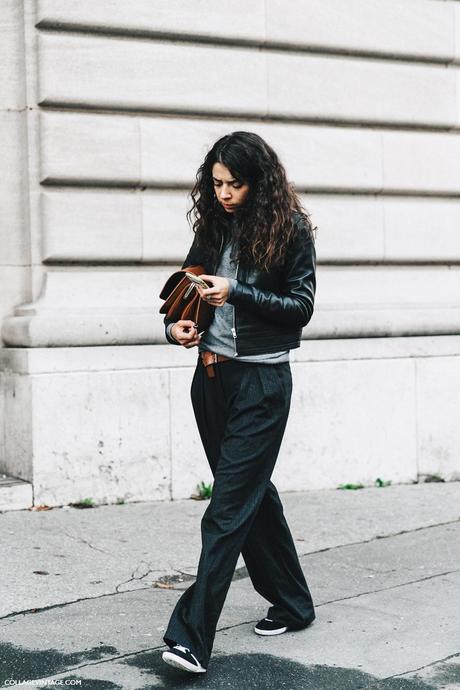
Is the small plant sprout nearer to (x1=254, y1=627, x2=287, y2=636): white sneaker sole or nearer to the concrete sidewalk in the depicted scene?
the concrete sidewalk

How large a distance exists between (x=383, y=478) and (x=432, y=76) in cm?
296

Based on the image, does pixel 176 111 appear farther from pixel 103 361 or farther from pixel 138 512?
pixel 138 512

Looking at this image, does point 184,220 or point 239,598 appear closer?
point 239,598

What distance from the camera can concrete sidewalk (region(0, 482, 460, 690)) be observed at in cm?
384

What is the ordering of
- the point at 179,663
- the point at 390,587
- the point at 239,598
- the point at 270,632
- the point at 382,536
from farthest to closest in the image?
the point at 382,536
the point at 390,587
the point at 239,598
the point at 270,632
the point at 179,663

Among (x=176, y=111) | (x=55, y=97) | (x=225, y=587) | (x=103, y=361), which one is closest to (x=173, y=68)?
(x=176, y=111)

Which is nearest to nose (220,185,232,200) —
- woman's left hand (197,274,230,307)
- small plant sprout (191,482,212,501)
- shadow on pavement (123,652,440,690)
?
woman's left hand (197,274,230,307)

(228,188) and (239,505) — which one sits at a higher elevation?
(228,188)

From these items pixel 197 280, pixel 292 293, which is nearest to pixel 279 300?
pixel 292 293

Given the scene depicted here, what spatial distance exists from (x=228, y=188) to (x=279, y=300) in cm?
45

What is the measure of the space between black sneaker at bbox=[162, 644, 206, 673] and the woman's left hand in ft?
3.94

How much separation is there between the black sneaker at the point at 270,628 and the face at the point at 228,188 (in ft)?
5.41

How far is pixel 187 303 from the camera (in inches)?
155

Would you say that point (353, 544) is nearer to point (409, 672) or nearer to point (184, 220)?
point (409, 672)
